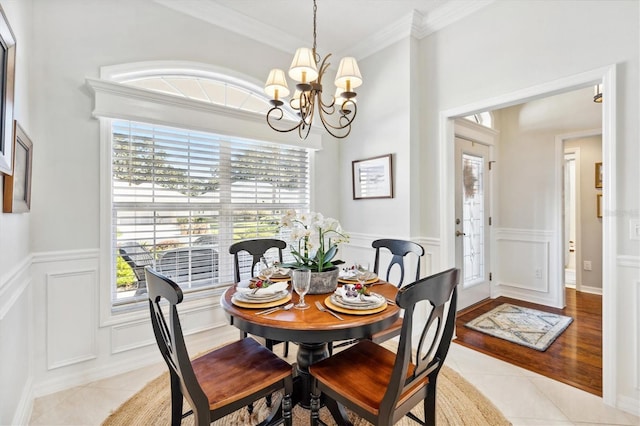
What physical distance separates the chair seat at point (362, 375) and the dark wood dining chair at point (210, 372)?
0.68ft

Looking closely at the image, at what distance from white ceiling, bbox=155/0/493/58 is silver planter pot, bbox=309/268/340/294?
2422 millimetres

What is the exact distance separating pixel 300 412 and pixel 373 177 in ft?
7.60

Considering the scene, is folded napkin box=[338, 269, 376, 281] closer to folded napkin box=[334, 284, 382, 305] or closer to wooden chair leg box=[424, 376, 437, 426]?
folded napkin box=[334, 284, 382, 305]

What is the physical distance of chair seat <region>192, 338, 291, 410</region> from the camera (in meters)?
1.33

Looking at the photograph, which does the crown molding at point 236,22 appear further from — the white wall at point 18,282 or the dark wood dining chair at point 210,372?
the dark wood dining chair at point 210,372

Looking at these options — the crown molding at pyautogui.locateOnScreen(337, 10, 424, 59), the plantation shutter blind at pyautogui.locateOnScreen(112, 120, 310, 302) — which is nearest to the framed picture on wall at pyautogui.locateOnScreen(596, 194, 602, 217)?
the crown molding at pyautogui.locateOnScreen(337, 10, 424, 59)

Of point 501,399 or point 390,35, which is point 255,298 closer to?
point 501,399

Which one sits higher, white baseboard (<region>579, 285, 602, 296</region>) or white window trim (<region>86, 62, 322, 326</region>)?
white window trim (<region>86, 62, 322, 326</region>)

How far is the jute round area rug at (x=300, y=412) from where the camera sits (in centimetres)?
180

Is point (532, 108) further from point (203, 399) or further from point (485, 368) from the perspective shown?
point (203, 399)

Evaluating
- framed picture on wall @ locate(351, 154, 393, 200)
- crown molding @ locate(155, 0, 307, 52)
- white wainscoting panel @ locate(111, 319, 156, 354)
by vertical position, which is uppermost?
crown molding @ locate(155, 0, 307, 52)

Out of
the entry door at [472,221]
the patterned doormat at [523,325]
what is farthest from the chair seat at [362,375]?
the entry door at [472,221]

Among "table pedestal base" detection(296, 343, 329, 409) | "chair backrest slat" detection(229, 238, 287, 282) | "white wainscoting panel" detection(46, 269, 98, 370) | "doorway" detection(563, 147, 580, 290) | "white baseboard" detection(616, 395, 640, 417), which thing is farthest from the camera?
"doorway" detection(563, 147, 580, 290)

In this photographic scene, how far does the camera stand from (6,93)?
4.32ft
